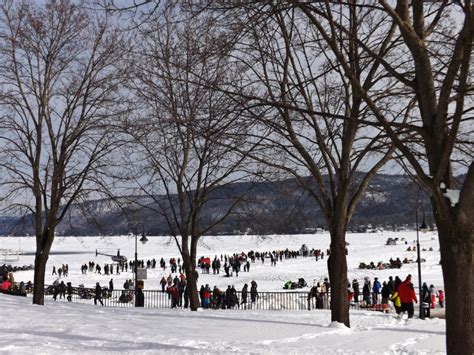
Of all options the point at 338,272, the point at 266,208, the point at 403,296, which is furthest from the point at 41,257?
the point at 403,296

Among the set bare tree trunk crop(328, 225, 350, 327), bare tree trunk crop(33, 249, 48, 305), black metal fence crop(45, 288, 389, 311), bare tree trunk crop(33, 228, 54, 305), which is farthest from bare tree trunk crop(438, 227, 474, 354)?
black metal fence crop(45, 288, 389, 311)

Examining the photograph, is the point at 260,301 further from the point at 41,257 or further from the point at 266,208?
the point at 41,257

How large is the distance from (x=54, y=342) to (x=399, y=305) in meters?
15.3

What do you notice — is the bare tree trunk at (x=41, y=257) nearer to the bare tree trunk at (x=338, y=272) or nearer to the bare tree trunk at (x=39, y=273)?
the bare tree trunk at (x=39, y=273)

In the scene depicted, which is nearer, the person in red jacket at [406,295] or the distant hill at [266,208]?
the distant hill at [266,208]

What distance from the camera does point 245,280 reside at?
44.8 meters

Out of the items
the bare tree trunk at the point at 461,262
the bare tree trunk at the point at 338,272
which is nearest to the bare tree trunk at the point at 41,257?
the bare tree trunk at the point at 338,272

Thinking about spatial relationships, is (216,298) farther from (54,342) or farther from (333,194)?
(54,342)

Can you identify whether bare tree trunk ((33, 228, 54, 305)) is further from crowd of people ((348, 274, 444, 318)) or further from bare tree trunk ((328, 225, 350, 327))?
crowd of people ((348, 274, 444, 318))

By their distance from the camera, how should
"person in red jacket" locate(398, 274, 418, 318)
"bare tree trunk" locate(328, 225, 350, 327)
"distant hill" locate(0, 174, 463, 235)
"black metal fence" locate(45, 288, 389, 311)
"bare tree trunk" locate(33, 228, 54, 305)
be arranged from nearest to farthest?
"bare tree trunk" locate(328, 225, 350, 327)
"distant hill" locate(0, 174, 463, 235)
"bare tree trunk" locate(33, 228, 54, 305)
"person in red jacket" locate(398, 274, 418, 318)
"black metal fence" locate(45, 288, 389, 311)

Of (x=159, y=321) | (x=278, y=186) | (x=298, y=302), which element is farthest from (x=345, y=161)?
(x=298, y=302)

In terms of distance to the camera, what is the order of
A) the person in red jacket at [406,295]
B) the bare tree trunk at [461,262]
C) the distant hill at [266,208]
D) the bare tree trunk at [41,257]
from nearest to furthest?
the bare tree trunk at [461,262]
the distant hill at [266,208]
the bare tree trunk at [41,257]
the person in red jacket at [406,295]

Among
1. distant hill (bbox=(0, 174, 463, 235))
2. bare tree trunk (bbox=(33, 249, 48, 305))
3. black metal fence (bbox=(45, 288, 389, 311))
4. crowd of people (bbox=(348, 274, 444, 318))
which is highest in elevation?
distant hill (bbox=(0, 174, 463, 235))

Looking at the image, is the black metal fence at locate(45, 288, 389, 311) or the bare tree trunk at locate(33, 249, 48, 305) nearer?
the bare tree trunk at locate(33, 249, 48, 305)
